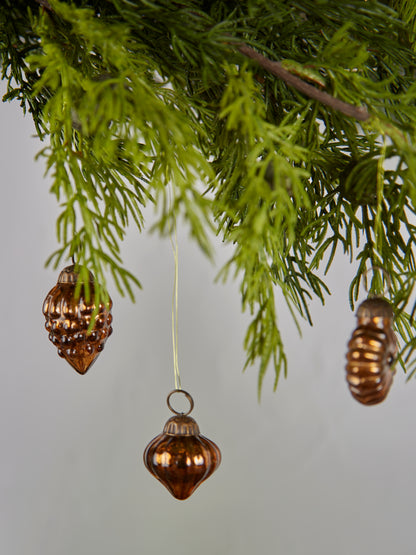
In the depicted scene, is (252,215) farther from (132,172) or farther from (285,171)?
(132,172)

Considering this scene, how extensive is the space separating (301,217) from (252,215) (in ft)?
0.52

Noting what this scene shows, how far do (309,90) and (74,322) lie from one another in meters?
0.22

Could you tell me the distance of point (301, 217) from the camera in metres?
0.50

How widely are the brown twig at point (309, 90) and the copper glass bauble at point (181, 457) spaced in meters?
0.22

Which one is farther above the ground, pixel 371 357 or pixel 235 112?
pixel 235 112

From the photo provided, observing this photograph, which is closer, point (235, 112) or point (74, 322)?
point (235, 112)

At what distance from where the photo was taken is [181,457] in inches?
19.1

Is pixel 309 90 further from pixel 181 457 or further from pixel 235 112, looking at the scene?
pixel 181 457

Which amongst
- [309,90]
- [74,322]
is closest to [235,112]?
[309,90]

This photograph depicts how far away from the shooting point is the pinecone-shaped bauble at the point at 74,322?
0.47 metres

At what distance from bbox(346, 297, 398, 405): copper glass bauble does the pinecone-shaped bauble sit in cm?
17

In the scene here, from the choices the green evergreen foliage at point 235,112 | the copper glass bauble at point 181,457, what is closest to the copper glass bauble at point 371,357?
the green evergreen foliage at point 235,112

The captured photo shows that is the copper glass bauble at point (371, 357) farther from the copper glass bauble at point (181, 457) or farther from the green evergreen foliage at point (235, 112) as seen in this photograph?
the copper glass bauble at point (181, 457)

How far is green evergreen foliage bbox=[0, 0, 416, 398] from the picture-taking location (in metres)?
0.35
